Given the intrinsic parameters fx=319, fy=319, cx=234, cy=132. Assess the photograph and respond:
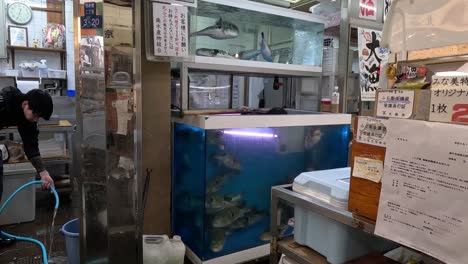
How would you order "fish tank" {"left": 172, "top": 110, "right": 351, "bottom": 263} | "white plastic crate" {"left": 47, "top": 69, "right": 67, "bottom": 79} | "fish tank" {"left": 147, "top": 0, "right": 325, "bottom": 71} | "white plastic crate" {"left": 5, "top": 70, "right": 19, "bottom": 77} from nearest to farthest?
1. "fish tank" {"left": 172, "top": 110, "right": 351, "bottom": 263}
2. "fish tank" {"left": 147, "top": 0, "right": 325, "bottom": 71}
3. "white plastic crate" {"left": 5, "top": 70, "right": 19, "bottom": 77}
4. "white plastic crate" {"left": 47, "top": 69, "right": 67, "bottom": 79}

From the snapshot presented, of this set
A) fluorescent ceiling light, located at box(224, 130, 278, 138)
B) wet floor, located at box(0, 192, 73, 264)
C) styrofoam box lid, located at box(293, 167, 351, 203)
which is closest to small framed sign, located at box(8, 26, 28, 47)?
wet floor, located at box(0, 192, 73, 264)

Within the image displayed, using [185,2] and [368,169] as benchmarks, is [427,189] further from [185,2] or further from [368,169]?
[185,2]

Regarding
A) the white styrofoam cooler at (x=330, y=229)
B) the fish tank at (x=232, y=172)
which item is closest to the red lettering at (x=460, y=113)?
the white styrofoam cooler at (x=330, y=229)

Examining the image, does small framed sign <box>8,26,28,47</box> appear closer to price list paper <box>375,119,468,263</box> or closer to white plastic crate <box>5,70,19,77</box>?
white plastic crate <box>5,70,19,77</box>

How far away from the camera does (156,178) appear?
2371 mm

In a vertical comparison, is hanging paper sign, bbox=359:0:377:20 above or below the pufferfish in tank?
above

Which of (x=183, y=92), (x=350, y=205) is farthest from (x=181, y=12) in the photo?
(x=350, y=205)

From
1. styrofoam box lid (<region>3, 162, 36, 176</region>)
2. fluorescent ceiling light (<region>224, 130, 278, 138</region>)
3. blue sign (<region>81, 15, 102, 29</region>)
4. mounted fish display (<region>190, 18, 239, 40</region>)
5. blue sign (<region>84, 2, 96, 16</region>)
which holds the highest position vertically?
mounted fish display (<region>190, 18, 239, 40</region>)

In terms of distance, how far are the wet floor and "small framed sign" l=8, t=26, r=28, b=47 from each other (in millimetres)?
2394

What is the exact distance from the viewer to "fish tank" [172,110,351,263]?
7.47 feet

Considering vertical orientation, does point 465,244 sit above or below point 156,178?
above

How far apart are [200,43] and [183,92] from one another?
689 millimetres

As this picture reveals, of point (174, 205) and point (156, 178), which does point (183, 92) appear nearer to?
point (156, 178)

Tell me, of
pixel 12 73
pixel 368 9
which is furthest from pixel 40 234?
pixel 368 9
